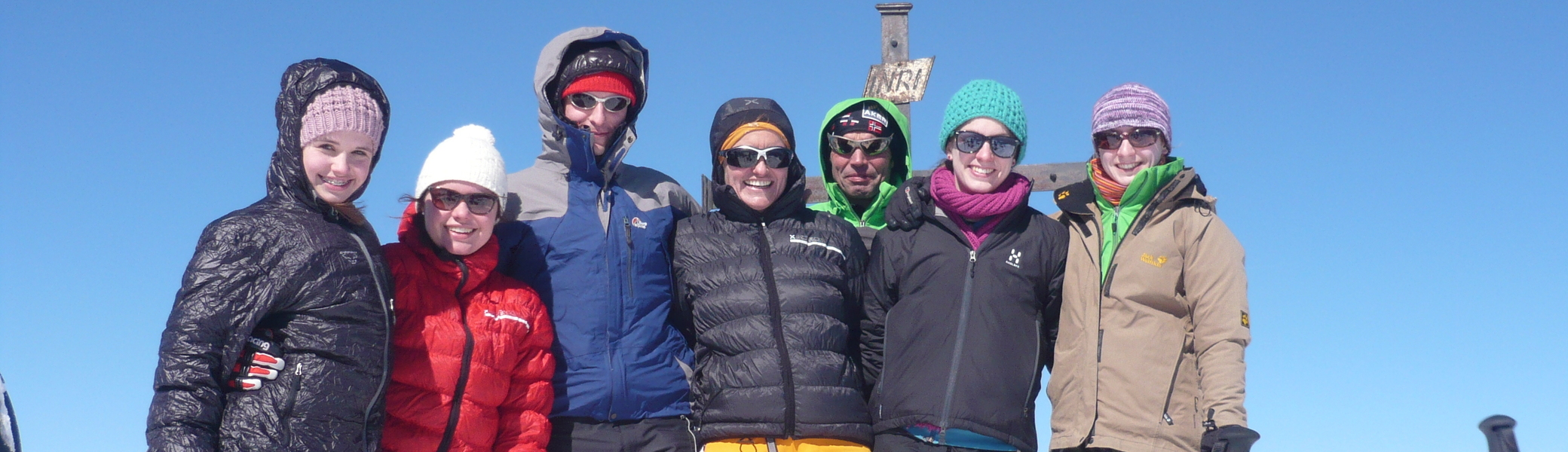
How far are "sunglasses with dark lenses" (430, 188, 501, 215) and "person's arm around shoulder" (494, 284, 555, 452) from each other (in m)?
0.31

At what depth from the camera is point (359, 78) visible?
12.8ft

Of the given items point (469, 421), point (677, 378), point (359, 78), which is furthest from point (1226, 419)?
point (359, 78)

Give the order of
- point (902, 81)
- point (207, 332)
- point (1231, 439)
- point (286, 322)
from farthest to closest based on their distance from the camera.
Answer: point (902, 81) → point (1231, 439) → point (286, 322) → point (207, 332)

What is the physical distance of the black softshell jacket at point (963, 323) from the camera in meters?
4.20

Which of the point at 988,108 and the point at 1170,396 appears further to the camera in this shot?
the point at 988,108

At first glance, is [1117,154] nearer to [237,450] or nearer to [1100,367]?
[1100,367]

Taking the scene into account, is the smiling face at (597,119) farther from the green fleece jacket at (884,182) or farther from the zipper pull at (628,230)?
the green fleece jacket at (884,182)

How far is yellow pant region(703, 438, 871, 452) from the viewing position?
4133 millimetres

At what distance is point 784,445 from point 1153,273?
146 centimetres

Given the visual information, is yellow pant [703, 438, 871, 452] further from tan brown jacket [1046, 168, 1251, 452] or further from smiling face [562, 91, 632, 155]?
smiling face [562, 91, 632, 155]

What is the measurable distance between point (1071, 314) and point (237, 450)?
2.82 meters

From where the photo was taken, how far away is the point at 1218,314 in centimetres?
415

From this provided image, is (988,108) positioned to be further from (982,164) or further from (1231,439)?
(1231,439)

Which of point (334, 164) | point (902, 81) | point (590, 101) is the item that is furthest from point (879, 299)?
point (902, 81)
